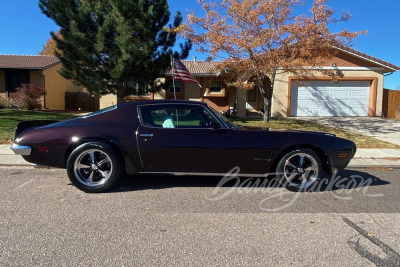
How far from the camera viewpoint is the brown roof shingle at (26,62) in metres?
21.5

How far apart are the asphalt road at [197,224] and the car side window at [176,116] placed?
1044 millimetres

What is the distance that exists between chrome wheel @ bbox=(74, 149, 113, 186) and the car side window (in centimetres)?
82

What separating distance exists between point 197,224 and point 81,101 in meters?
22.3

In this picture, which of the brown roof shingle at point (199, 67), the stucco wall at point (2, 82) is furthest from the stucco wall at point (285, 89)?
the stucco wall at point (2, 82)

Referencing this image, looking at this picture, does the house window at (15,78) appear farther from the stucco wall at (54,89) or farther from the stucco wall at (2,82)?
the stucco wall at (54,89)

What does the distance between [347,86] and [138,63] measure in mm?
12524

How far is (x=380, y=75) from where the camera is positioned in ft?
58.5

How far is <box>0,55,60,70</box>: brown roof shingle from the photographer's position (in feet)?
70.4

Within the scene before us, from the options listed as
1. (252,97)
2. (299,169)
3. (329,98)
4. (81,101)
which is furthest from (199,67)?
(299,169)

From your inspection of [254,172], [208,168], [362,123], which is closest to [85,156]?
[208,168]

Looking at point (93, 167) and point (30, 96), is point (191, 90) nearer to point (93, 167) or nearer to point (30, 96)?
point (30, 96)

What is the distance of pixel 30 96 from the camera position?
19375 mm

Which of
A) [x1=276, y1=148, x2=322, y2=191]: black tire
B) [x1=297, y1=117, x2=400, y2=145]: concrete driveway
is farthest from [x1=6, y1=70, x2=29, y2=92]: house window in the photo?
[x1=276, y1=148, x2=322, y2=191]: black tire

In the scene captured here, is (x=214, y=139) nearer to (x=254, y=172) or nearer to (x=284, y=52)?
(x=254, y=172)
